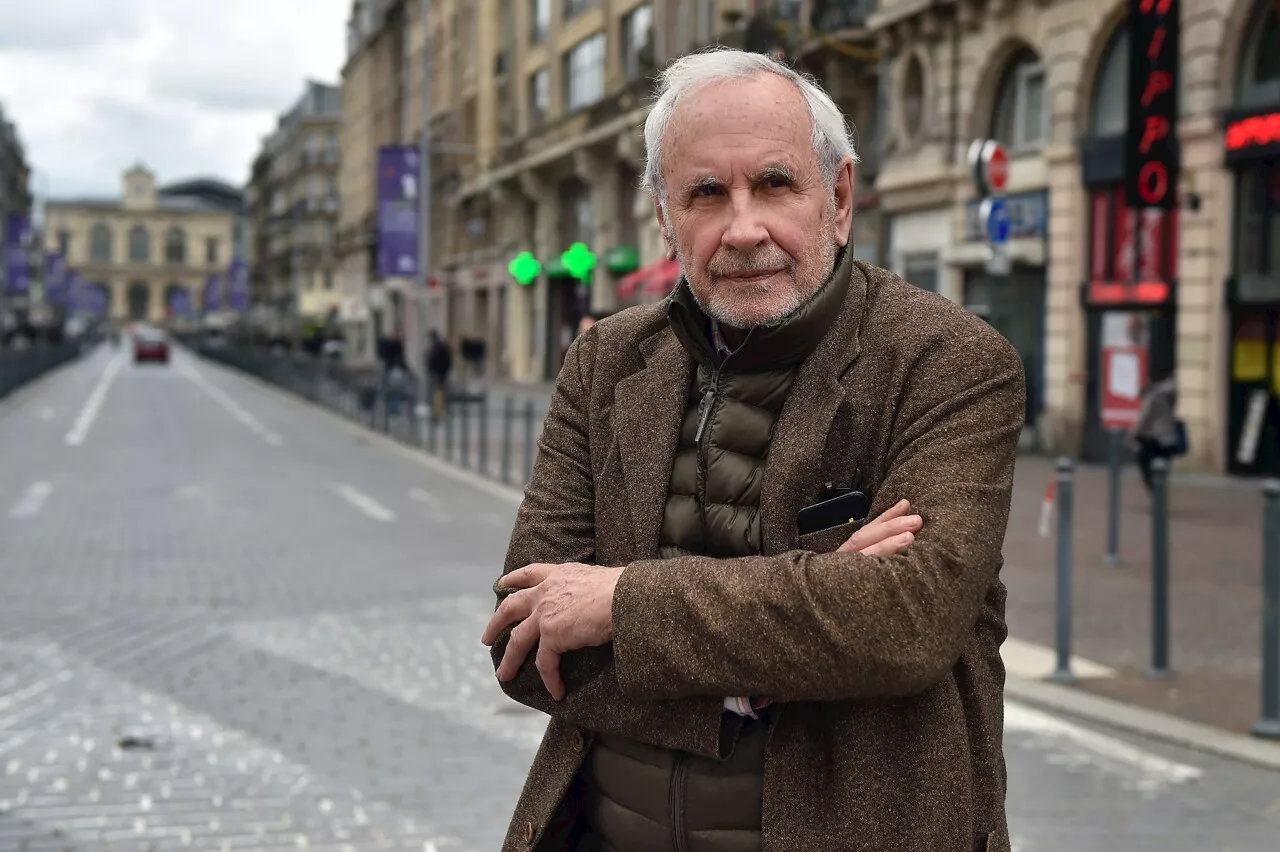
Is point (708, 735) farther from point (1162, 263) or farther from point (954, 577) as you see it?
point (1162, 263)

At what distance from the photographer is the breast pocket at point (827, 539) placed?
1.99 meters

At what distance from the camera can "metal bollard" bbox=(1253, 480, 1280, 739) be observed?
675 cm

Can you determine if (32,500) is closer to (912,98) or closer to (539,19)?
(912,98)

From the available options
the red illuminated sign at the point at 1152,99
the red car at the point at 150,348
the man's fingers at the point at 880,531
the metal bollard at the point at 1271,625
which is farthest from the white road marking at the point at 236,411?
the man's fingers at the point at 880,531

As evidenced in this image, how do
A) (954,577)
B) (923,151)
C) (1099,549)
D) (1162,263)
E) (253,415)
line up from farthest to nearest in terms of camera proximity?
(253,415) < (923,151) < (1162,263) < (1099,549) < (954,577)

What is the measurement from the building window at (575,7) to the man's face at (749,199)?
4322 cm

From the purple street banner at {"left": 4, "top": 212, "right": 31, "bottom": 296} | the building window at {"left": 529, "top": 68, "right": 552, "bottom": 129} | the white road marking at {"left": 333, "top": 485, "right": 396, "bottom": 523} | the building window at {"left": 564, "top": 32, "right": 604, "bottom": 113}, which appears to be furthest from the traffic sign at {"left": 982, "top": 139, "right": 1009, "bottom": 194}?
the purple street banner at {"left": 4, "top": 212, "right": 31, "bottom": 296}

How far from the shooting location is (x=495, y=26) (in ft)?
184

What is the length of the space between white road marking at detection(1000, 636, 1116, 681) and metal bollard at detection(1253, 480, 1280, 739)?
1.20 meters

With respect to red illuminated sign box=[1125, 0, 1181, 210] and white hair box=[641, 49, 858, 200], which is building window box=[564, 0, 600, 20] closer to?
red illuminated sign box=[1125, 0, 1181, 210]

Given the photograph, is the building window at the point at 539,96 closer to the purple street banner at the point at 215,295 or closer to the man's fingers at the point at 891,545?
the man's fingers at the point at 891,545

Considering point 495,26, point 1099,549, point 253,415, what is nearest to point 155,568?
point 1099,549

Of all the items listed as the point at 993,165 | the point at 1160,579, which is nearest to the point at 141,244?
the point at 993,165

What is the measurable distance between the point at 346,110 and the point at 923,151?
7326cm
